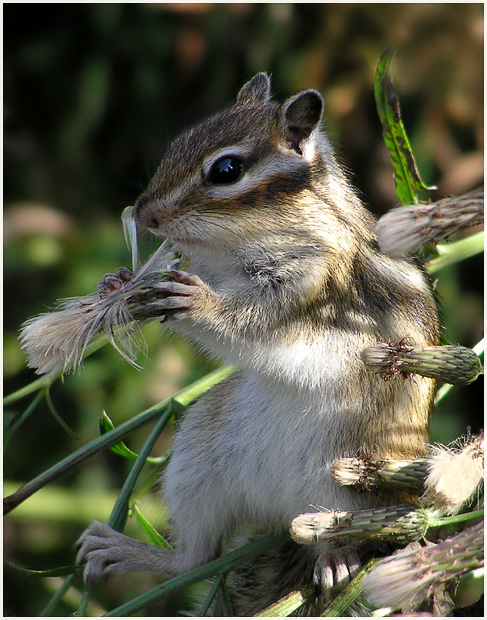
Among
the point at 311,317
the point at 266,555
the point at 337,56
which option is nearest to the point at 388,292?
the point at 311,317

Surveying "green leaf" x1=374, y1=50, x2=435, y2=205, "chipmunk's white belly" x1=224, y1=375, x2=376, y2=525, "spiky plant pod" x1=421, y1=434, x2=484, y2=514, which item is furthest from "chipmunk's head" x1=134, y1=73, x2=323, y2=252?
"spiky plant pod" x1=421, y1=434, x2=484, y2=514

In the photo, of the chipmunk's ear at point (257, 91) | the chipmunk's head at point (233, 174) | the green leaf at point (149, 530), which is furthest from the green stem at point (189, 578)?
the chipmunk's ear at point (257, 91)

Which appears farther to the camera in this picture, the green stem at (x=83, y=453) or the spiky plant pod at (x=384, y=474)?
the green stem at (x=83, y=453)

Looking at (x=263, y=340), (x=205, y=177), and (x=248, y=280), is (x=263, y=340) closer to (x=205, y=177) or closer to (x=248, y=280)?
(x=248, y=280)

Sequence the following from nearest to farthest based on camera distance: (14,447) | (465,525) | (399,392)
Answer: (465,525), (399,392), (14,447)

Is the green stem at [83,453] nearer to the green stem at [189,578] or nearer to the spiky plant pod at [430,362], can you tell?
the green stem at [189,578]
